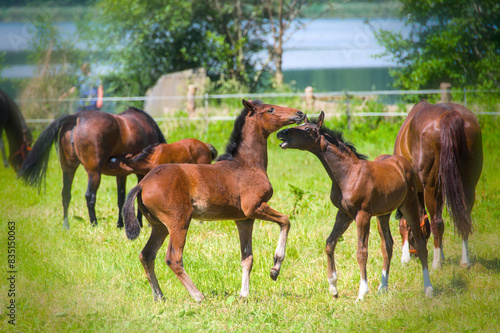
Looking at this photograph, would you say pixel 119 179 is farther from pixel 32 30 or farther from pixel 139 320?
pixel 32 30

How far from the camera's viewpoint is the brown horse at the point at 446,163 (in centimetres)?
516

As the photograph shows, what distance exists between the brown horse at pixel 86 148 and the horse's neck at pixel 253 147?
3.03 meters

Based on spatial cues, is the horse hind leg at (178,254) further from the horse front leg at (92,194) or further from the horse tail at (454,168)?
the horse front leg at (92,194)

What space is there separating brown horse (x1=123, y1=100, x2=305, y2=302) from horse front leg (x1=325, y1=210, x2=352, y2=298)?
41cm

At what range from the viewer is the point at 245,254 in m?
4.63

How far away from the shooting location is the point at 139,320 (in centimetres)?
386

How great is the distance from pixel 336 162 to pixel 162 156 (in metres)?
3.45

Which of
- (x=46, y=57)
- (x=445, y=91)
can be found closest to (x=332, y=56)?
(x=445, y=91)

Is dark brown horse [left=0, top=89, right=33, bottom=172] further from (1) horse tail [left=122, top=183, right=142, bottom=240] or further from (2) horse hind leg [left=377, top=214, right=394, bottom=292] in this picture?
(2) horse hind leg [left=377, top=214, right=394, bottom=292]

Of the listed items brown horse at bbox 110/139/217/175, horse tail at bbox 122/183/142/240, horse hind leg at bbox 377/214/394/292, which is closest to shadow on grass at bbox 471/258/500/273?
horse hind leg at bbox 377/214/394/292

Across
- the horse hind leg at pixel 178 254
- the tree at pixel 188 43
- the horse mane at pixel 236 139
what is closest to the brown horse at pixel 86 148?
the horse mane at pixel 236 139

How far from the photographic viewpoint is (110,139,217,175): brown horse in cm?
696

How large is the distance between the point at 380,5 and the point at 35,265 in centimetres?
423

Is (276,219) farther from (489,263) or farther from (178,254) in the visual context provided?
(489,263)
